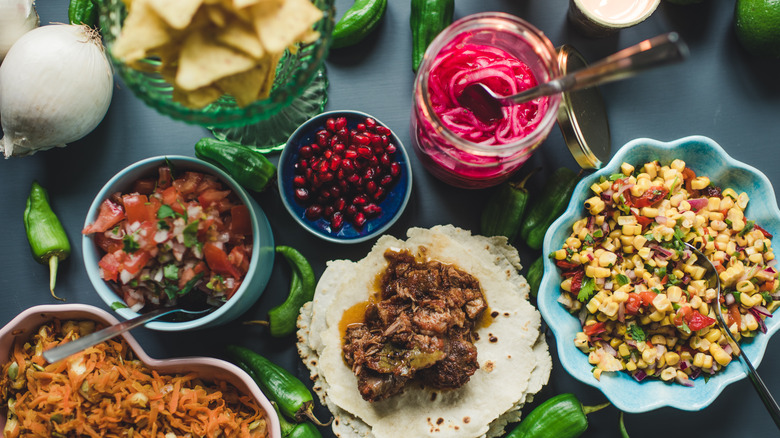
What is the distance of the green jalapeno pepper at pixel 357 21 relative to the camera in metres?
3.05

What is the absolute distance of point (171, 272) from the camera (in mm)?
2484

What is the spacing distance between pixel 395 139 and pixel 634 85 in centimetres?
149

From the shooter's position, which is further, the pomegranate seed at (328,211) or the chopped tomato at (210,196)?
the pomegranate seed at (328,211)

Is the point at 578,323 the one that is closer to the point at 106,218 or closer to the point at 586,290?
the point at 586,290

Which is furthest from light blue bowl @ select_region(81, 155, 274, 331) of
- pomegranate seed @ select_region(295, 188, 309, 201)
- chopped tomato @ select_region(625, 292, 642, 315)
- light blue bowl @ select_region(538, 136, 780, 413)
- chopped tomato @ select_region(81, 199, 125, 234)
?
chopped tomato @ select_region(625, 292, 642, 315)

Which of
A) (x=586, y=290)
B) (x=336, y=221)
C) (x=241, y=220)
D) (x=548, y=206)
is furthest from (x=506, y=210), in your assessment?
(x=241, y=220)

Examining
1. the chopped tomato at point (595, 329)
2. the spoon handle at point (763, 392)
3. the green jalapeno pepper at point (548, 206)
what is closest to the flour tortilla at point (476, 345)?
the green jalapeno pepper at point (548, 206)

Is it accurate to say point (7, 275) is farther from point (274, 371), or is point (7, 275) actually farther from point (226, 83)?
point (226, 83)

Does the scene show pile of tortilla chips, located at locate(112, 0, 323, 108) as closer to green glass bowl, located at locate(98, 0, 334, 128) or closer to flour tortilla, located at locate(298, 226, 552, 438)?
green glass bowl, located at locate(98, 0, 334, 128)

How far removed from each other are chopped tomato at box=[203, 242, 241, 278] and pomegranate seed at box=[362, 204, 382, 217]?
75 centimetres

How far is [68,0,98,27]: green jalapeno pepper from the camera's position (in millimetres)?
3035

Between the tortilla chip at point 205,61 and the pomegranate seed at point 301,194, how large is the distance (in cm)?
100

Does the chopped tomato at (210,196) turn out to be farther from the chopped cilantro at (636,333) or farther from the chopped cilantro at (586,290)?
the chopped cilantro at (636,333)

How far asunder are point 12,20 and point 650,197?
3.53 m
